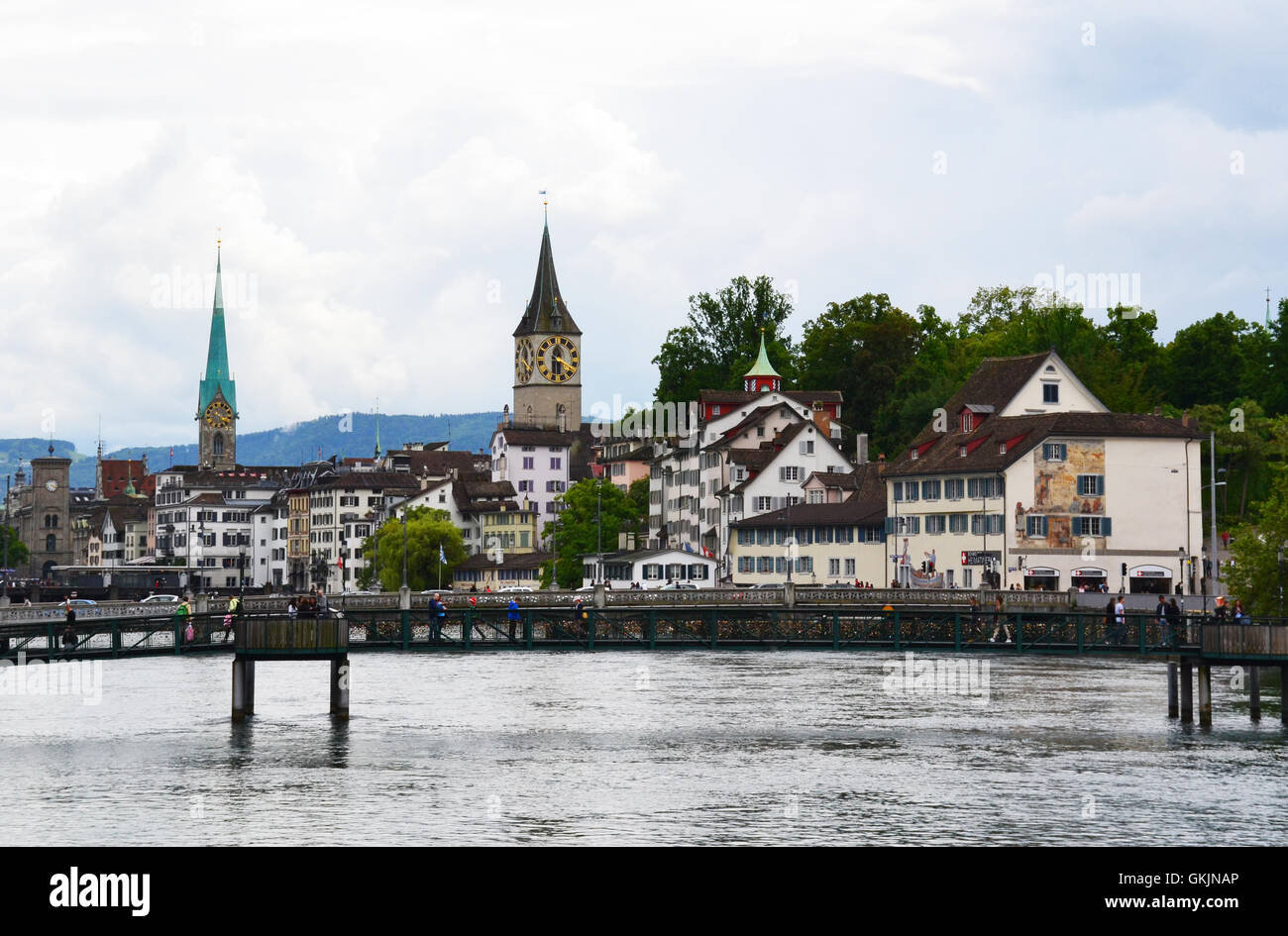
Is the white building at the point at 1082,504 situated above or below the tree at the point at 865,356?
below

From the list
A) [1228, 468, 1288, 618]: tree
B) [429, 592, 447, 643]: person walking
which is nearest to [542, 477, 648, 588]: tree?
[1228, 468, 1288, 618]: tree

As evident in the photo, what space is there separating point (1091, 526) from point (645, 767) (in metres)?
73.5

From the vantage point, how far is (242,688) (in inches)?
2530

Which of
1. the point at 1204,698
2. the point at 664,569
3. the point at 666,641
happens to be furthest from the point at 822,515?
the point at 1204,698

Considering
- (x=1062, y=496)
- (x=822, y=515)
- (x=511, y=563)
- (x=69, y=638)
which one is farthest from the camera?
(x=511, y=563)

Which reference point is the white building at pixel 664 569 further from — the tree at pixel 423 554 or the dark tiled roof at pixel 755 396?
the tree at pixel 423 554

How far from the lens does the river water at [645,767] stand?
4156cm

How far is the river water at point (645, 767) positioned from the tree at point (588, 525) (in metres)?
87.2

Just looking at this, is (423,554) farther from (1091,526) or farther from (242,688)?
(242,688)

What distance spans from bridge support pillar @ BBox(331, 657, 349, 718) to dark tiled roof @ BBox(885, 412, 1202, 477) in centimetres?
6281

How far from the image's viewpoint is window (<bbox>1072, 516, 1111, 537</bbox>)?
397 feet

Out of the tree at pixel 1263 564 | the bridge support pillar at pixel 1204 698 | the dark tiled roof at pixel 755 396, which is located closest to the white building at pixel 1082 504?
the tree at pixel 1263 564
